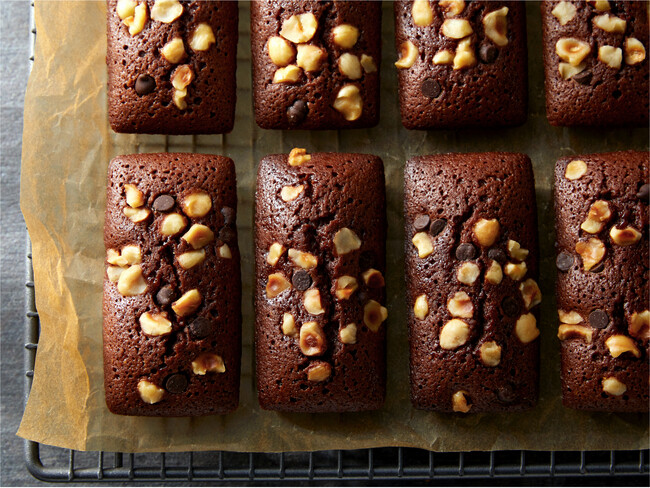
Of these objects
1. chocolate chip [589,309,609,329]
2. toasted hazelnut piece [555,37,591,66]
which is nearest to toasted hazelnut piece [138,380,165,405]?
chocolate chip [589,309,609,329]

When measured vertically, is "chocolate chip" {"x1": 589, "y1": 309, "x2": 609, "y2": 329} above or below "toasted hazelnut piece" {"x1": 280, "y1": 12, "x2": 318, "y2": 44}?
below

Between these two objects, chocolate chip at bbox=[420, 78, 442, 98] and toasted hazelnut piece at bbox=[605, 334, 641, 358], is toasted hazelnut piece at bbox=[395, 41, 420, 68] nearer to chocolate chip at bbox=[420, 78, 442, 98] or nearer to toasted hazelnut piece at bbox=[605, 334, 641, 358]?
chocolate chip at bbox=[420, 78, 442, 98]

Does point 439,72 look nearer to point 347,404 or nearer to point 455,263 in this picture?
point 455,263

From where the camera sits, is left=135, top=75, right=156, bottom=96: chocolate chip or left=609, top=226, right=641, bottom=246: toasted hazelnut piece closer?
left=609, top=226, right=641, bottom=246: toasted hazelnut piece

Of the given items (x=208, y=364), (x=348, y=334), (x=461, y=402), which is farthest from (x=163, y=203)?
(x=461, y=402)

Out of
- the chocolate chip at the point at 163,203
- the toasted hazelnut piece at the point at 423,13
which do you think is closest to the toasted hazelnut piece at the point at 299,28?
the toasted hazelnut piece at the point at 423,13

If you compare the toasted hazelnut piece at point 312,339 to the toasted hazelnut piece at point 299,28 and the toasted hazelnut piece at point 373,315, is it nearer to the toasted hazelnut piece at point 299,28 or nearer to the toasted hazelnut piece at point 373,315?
the toasted hazelnut piece at point 373,315
